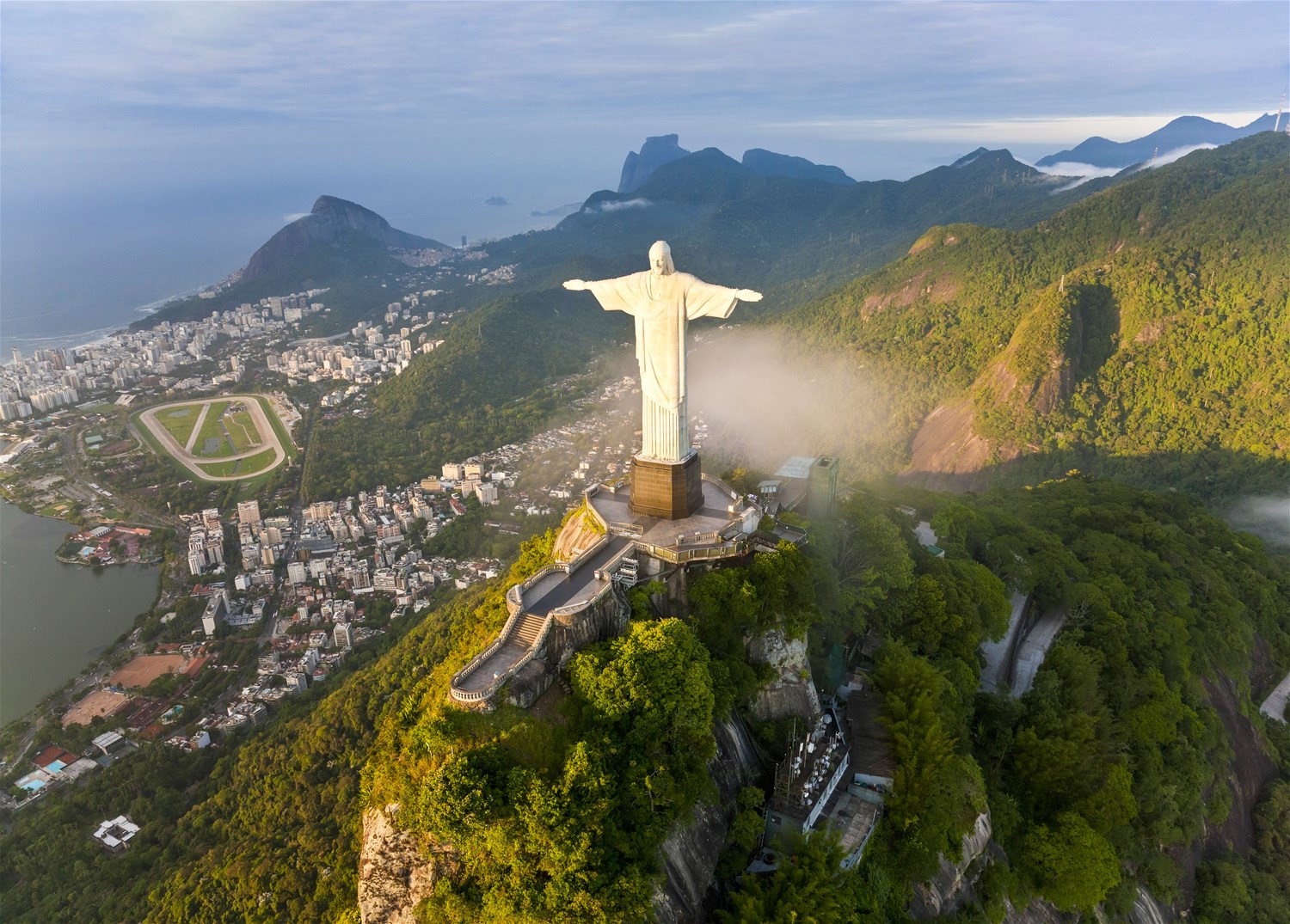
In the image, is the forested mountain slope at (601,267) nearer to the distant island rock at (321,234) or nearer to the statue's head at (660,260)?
the distant island rock at (321,234)

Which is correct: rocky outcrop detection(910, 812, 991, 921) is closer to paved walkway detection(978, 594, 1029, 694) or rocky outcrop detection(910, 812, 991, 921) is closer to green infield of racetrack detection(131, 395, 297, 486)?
paved walkway detection(978, 594, 1029, 694)

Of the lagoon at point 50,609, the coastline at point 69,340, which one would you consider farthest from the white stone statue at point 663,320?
the coastline at point 69,340

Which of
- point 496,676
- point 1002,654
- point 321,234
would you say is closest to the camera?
point 496,676

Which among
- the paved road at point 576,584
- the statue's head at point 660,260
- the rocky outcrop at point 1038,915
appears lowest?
the rocky outcrop at point 1038,915

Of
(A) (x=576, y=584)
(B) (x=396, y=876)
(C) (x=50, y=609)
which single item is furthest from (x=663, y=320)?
(C) (x=50, y=609)

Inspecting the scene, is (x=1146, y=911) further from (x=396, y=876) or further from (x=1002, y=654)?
(x=396, y=876)

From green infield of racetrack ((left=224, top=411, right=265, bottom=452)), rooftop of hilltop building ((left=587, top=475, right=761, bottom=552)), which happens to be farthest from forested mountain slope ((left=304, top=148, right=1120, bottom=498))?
rooftop of hilltop building ((left=587, top=475, right=761, bottom=552))
